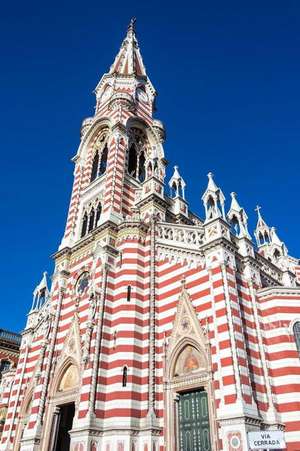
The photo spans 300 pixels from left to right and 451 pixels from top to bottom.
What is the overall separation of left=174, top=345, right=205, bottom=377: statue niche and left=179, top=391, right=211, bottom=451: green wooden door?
1002mm

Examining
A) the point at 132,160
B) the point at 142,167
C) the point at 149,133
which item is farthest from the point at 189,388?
the point at 149,133

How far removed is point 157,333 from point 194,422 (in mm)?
4780

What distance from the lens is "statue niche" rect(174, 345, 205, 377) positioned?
61.1 ft

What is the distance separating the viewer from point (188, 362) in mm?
19109

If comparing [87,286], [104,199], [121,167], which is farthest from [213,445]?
[121,167]

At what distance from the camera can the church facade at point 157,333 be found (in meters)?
17.4

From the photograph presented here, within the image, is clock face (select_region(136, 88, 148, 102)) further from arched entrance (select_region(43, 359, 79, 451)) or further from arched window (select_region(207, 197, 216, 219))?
arched entrance (select_region(43, 359, 79, 451))

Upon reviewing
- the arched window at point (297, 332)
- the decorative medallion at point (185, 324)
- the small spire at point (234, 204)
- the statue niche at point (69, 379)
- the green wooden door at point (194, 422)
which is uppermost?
the small spire at point (234, 204)

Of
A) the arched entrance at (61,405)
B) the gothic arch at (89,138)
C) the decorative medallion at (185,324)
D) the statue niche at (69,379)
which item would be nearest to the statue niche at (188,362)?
the decorative medallion at (185,324)

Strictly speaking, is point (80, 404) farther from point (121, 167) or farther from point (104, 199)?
point (121, 167)

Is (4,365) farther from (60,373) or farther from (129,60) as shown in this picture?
(129,60)

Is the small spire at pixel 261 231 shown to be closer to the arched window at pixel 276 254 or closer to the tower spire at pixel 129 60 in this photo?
the arched window at pixel 276 254

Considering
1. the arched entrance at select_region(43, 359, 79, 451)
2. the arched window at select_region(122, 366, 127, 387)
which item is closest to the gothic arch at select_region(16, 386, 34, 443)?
the arched entrance at select_region(43, 359, 79, 451)

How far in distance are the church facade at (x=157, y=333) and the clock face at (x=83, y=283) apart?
7 cm
